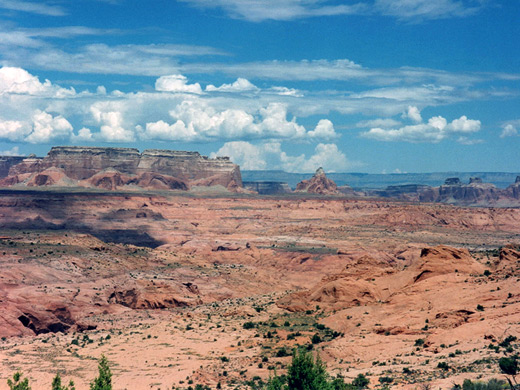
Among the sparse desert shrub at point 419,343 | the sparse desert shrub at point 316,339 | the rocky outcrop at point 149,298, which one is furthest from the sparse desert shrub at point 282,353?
the rocky outcrop at point 149,298

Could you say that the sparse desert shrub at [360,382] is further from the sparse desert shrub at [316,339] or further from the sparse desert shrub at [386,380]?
the sparse desert shrub at [316,339]

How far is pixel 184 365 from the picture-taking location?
46000 mm

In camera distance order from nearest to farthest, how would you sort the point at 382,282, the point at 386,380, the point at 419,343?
the point at 386,380
the point at 419,343
the point at 382,282

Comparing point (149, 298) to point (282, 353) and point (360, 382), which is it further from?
point (360, 382)

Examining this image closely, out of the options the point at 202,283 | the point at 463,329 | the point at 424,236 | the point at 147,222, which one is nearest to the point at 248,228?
the point at 147,222

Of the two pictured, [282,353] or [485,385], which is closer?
[485,385]

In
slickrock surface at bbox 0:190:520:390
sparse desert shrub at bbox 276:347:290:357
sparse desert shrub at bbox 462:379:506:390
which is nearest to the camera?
sparse desert shrub at bbox 462:379:506:390

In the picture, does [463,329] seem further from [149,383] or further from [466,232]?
[466,232]

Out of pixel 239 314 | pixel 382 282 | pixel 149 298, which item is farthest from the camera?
pixel 149 298

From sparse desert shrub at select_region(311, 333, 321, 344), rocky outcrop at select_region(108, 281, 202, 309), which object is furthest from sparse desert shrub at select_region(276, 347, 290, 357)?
rocky outcrop at select_region(108, 281, 202, 309)

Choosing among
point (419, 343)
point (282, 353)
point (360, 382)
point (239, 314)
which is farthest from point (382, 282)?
point (360, 382)

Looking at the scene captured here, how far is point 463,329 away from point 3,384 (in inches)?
1174

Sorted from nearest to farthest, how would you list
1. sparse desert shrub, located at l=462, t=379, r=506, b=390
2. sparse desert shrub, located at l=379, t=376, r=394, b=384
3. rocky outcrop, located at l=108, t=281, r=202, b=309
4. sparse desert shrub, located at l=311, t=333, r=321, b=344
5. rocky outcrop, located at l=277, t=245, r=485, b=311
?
sparse desert shrub, located at l=462, t=379, r=506, b=390 < sparse desert shrub, located at l=379, t=376, r=394, b=384 < sparse desert shrub, located at l=311, t=333, r=321, b=344 < rocky outcrop, located at l=277, t=245, r=485, b=311 < rocky outcrop, located at l=108, t=281, r=202, b=309

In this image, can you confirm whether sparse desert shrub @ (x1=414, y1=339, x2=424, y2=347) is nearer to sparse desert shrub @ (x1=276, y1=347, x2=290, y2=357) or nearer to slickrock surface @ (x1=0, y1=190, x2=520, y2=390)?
slickrock surface @ (x1=0, y1=190, x2=520, y2=390)
